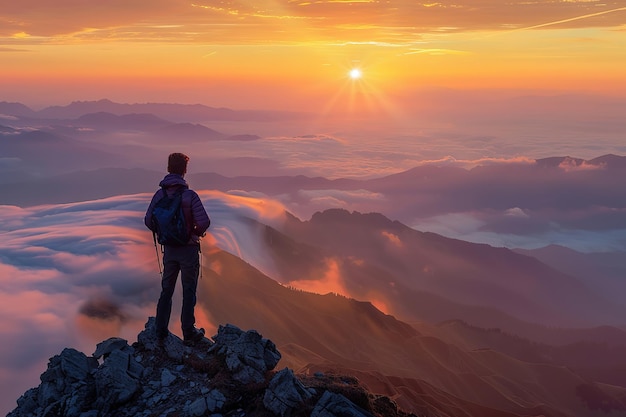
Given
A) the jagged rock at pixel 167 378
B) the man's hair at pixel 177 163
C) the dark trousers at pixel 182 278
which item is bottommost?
the jagged rock at pixel 167 378

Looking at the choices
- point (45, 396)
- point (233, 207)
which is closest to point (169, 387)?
point (45, 396)

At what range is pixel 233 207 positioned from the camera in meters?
173

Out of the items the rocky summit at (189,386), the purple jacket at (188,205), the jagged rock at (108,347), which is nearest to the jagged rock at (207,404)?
the rocky summit at (189,386)

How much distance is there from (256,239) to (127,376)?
146m

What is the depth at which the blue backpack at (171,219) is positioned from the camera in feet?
35.9

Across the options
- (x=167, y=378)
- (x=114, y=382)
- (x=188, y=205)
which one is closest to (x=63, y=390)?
(x=114, y=382)

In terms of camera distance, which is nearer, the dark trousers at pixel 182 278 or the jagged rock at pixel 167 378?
the jagged rock at pixel 167 378

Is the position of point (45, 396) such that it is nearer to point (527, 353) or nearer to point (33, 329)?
point (33, 329)

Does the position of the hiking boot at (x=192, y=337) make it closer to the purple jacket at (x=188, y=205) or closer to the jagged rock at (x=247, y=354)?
the jagged rock at (x=247, y=354)

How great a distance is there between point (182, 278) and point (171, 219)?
60.0 inches

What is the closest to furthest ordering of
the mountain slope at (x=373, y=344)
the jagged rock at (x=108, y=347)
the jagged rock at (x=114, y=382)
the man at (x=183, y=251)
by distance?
1. the jagged rock at (x=114, y=382)
2. the man at (x=183, y=251)
3. the jagged rock at (x=108, y=347)
4. the mountain slope at (x=373, y=344)

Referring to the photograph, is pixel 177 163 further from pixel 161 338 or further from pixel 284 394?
pixel 284 394

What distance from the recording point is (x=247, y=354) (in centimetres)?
1158

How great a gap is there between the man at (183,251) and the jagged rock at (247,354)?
0.80 m
